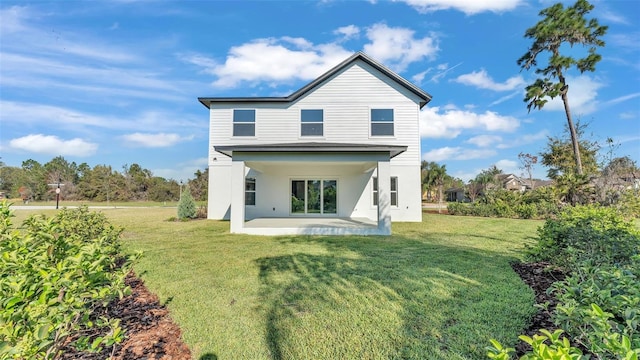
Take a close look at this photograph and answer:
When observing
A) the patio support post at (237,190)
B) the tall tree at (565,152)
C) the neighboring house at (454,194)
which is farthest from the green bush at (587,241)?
the neighboring house at (454,194)

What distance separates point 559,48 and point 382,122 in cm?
1337

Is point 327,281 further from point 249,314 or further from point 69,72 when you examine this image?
point 69,72

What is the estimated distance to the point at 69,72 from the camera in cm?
1244

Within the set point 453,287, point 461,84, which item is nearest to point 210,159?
point 453,287

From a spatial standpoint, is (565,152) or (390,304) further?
(565,152)

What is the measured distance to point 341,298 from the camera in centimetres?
415

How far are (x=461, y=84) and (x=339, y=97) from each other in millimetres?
11132

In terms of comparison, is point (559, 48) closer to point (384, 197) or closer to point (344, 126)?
point (344, 126)

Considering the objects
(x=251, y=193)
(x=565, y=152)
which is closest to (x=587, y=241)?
(x=251, y=193)

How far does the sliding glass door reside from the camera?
597 inches

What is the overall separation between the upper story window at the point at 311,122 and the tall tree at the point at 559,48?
46.6 feet

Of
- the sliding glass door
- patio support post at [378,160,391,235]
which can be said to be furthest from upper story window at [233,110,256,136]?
patio support post at [378,160,391,235]

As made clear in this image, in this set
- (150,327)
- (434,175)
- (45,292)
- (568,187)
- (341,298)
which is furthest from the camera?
(434,175)

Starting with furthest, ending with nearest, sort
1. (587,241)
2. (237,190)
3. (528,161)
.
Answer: (528,161), (237,190), (587,241)
